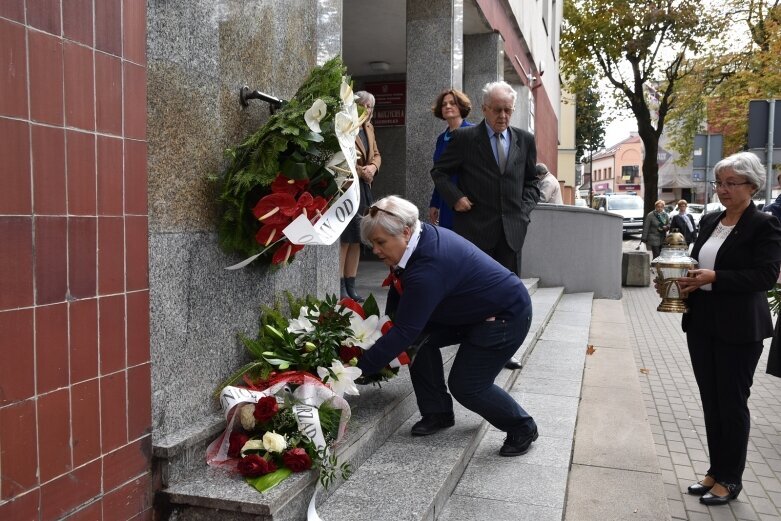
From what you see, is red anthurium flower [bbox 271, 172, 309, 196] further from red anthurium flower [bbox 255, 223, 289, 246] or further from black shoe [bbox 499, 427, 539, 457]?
black shoe [bbox 499, 427, 539, 457]

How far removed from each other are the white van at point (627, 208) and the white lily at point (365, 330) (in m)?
26.5

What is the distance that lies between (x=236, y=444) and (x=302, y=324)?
34.3 inches

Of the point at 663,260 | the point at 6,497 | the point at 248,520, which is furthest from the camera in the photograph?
the point at 663,260

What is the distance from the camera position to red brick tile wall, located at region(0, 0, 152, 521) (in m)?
2.21

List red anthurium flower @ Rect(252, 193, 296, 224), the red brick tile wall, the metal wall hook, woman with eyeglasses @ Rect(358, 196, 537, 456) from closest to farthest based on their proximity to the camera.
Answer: the red brick tile wall → red anthurium flower @ Rect(252, 193, 296, 224) → woman with eyeglasses @ Rect(358, 196, 537, 456) → the metal wall hook

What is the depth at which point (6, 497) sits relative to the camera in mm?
2213

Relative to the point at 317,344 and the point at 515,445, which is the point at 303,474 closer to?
the point at 317,344

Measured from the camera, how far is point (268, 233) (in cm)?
335

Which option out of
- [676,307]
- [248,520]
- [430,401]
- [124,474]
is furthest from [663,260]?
[124,474]

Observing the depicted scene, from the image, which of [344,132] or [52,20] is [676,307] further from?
[52,20]

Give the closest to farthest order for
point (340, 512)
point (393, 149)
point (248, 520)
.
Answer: point (248, 520), point (340, 512), point (393, 149)

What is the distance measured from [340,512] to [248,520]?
45 cm

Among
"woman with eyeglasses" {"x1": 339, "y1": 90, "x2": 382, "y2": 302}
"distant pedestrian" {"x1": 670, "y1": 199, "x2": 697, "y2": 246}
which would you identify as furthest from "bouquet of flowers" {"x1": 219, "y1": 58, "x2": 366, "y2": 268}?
"distant pedestrian" {"x1": 670, "y1": 199, "x2": 697, "y2": 246}

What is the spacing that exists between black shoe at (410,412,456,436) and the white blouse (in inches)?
58.6
